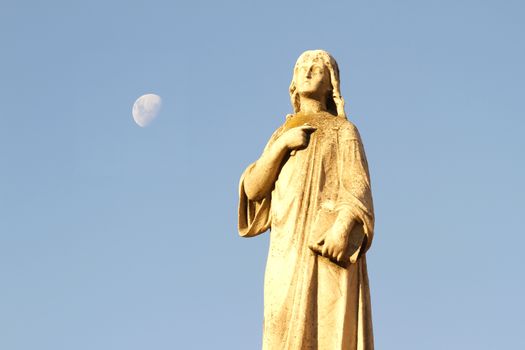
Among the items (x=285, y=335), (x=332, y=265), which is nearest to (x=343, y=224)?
(x=332, y=265)

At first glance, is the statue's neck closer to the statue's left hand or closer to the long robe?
the long robe

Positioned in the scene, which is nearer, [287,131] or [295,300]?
[295,300]

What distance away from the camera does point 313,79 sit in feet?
44.6

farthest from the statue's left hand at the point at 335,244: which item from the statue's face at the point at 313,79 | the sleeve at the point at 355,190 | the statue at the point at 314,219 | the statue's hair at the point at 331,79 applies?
the statue's face at the point at 313,79

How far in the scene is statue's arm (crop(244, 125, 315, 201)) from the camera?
42.8 ft

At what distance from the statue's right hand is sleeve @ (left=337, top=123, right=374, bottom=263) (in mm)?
428

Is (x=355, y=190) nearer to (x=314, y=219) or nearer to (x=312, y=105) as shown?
(x=314, y=219)

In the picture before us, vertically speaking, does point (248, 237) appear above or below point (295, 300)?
above

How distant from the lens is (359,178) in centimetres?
1283

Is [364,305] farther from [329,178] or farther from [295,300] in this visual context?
[329,178]

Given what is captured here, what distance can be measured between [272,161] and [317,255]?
4.62 ft

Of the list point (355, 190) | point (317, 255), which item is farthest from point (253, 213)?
point (355, 190)

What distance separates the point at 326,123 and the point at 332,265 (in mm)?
1996

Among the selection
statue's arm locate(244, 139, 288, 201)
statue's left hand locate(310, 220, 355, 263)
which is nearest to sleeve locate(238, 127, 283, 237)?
statue's arm locate(244, 139, 288, 201)
